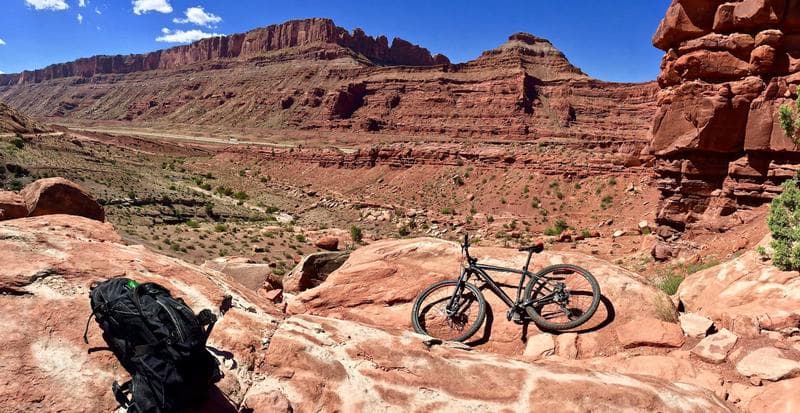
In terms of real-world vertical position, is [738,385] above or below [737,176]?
below

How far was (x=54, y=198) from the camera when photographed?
425 inches

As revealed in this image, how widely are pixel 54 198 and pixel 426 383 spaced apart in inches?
434

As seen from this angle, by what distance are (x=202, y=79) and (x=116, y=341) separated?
146 m

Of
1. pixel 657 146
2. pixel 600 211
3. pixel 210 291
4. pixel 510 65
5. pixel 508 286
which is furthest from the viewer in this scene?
pixel 510 65

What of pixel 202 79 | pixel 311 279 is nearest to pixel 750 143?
pixel 311 279

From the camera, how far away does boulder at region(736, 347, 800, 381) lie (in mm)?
4203

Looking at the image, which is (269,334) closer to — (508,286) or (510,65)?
(508,286)

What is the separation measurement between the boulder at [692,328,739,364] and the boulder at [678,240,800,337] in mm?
292

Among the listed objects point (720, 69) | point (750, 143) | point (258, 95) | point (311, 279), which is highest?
point (258, 95)

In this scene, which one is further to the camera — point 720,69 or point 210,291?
point 720,69

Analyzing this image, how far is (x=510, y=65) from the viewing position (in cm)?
8944

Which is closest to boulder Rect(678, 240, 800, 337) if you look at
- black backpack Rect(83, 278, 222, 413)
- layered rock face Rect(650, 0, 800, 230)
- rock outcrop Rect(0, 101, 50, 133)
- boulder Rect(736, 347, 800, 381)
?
boulder Rect(736, 347, 800, 381)

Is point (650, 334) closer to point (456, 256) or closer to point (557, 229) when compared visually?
point (456, 256)

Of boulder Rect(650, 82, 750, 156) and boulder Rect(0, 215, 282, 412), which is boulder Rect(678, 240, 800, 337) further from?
boulder Rect(650, 82, 750, 156)
